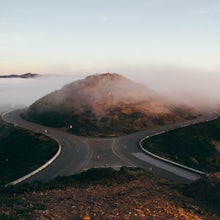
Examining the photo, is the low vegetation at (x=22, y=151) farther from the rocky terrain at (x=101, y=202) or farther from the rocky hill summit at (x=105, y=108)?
the rocky terrain at (x=101, y=202)

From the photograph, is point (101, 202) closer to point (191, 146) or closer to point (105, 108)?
point (191, 146)

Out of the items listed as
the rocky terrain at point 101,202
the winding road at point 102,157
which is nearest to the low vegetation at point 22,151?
the winding road at point 102,157

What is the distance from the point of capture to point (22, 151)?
274ft

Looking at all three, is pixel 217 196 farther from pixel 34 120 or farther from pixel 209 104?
pixel 209 104

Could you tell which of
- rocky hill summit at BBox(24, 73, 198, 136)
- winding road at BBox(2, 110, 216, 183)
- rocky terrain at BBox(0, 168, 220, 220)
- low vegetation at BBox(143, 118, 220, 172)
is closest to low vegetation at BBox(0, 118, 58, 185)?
winding road at BBox(2, 110, 216, 183)

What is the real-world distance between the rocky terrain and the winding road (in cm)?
1716

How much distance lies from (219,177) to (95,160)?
116ft

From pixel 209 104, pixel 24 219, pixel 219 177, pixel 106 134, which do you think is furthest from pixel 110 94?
pixel 24 219

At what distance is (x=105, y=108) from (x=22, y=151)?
4756cm

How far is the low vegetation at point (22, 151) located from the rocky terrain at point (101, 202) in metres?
23.8

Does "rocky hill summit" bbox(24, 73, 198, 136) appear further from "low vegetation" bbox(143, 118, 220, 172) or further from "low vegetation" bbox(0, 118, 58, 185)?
"low vegetation" bbox(0, 118, 58, 185)

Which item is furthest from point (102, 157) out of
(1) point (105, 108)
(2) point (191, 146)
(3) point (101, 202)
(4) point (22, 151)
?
(1) point (105, 108)

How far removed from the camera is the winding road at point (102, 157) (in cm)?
5888

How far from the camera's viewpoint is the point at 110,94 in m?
141
